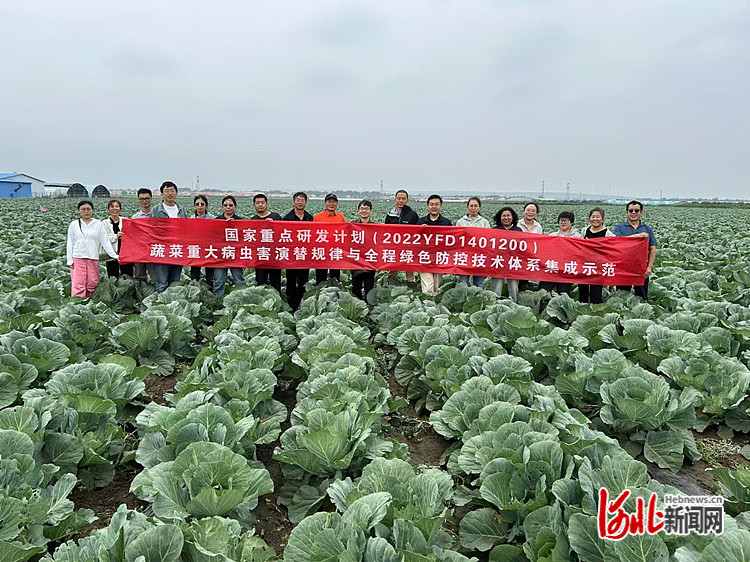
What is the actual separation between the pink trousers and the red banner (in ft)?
1.39

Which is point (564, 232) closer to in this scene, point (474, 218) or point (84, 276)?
point (474, 218)

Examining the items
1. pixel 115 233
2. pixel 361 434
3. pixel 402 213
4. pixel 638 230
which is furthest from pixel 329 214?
pixel 361 434

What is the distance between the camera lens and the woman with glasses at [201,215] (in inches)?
311

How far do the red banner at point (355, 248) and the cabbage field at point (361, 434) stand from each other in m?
1.06

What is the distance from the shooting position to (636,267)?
7.17m

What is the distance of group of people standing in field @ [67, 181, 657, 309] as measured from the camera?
7.19m

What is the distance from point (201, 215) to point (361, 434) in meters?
5.84

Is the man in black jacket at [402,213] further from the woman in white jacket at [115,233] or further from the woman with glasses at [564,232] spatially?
the woman in white jacket at [115,233]

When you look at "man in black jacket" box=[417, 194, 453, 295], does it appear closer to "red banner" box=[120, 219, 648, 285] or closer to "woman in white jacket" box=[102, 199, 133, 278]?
"red banner" box=[120, 219, 648, 285]

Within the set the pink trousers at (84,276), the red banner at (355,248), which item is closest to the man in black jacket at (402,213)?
the red banner at (355,248)

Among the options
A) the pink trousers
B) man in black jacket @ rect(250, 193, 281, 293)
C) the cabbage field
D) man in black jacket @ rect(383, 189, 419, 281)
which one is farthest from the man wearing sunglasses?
the pink trousers

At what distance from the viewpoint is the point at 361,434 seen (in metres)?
3.22

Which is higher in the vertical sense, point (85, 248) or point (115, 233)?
point (115, 233)

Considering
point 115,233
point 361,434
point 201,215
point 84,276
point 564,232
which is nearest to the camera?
point 361,434
